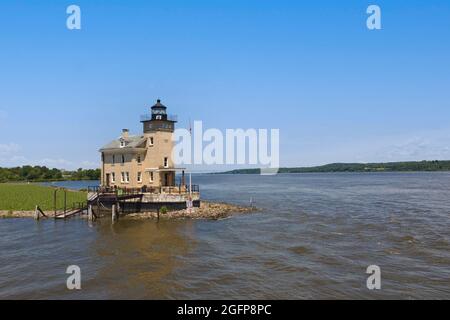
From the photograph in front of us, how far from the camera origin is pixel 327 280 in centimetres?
1997

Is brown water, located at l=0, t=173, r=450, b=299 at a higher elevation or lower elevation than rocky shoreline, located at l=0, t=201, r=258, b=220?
lower

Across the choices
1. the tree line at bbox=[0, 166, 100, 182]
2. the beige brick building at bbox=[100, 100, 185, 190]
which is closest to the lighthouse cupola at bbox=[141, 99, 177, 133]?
the beige brick building at bbox=[100, 100, 185, 190]

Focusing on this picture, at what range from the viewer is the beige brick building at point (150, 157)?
45.0 m

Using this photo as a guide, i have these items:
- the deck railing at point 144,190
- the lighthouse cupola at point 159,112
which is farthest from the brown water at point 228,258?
the lighthouse cupola at point 159,112

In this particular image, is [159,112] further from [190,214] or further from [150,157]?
[190,214]

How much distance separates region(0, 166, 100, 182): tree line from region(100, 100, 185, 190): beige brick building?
124185 mm

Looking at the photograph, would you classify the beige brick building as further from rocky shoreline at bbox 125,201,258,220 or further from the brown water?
the brown water

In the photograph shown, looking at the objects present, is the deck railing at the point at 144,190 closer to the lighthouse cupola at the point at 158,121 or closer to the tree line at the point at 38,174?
the lighthouse cupola at the point at 158,121

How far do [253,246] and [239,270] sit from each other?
650cm

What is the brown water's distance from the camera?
18766 millimetres

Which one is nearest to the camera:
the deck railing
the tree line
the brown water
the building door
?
the brown water

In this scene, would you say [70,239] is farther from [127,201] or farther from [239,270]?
[239,270]

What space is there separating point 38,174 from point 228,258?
163609mm

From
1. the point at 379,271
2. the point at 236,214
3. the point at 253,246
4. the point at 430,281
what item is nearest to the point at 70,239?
the point at 253,246
